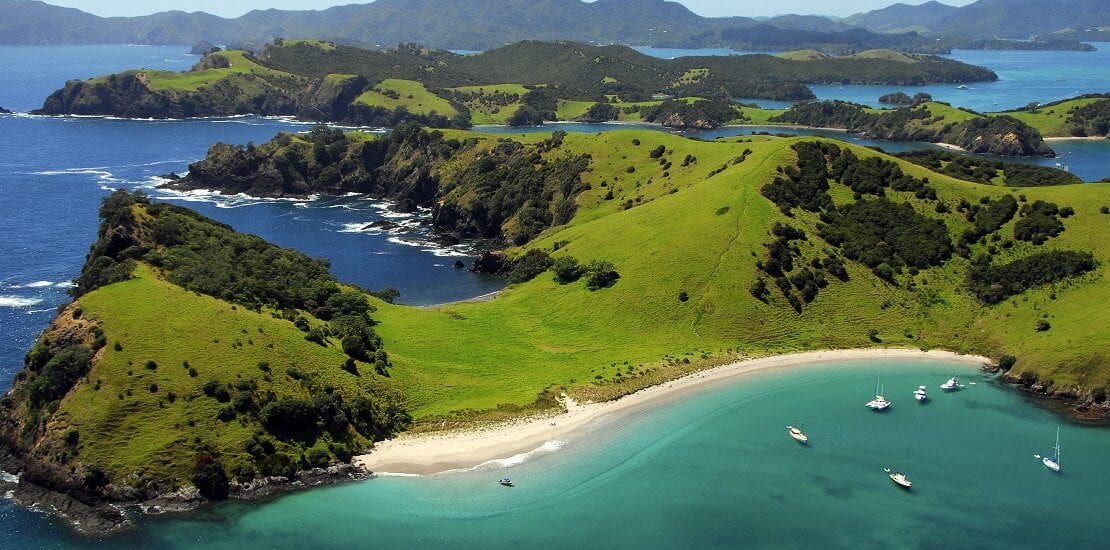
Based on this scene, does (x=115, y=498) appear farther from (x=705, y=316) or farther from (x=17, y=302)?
(x=17, y=302)

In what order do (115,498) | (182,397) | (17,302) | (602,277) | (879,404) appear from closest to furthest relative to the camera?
(115,498), (182,397), (879,404), (602,277), (17,302)

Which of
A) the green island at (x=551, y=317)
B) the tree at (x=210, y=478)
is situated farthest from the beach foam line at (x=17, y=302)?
the tree at (x=210, y=478)

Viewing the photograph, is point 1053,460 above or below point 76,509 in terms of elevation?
below

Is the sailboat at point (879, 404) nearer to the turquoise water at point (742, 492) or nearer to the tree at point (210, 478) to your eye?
the turquoise water at point (742, 492)

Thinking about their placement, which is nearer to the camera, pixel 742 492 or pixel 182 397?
pixel 742 492

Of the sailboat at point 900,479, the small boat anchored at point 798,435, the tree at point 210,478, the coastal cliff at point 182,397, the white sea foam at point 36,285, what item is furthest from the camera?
the white sea foam at point 36,285

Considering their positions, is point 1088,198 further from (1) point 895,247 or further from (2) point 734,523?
(2) point 734,523

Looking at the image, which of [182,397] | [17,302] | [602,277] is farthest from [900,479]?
[17,302]
